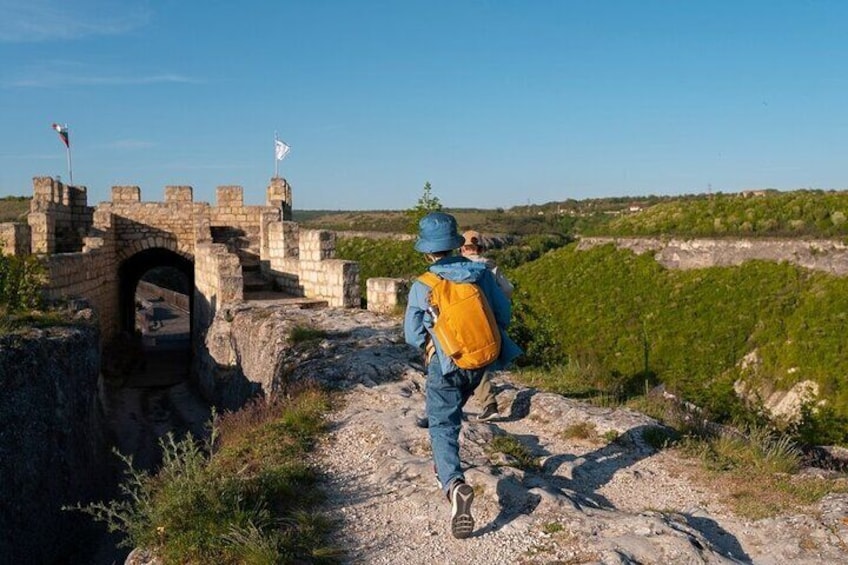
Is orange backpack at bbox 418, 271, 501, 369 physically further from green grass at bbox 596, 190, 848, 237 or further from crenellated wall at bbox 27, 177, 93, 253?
green grass at bbox 596, 190, 848, 237

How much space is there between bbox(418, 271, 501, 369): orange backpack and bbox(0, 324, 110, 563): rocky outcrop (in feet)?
16.5

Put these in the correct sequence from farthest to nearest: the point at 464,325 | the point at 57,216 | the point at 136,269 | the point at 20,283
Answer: the point at 136,269 < the point at 57,216 < the point at 20,283 < the point at 464,325

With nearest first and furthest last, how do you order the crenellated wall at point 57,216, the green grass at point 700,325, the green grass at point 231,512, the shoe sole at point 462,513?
the green grass at point 231,512, the shoe sole at point 462,513, the green grass at point 700,325, the crenellated wall at point 57,216

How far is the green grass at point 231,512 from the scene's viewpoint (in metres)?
3.78

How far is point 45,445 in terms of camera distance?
7625mm

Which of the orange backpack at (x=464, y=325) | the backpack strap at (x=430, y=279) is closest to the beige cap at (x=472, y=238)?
the backpack strap at (x=430, y=279)

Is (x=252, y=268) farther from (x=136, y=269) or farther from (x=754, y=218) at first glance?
(x=754, y=218)

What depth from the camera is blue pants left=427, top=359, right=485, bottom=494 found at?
4242mm

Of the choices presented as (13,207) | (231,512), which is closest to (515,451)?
(231,512)

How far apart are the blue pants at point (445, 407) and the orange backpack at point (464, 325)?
0.17 metres

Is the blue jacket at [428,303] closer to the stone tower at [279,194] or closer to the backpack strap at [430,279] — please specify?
the backpack strap at [430,279]

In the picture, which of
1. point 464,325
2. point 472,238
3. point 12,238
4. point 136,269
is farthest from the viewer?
point 136,269

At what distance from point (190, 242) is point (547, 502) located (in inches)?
603

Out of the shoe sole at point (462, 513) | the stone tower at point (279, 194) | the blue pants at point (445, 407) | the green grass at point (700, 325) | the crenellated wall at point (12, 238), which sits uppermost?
the stone tower at point (279, 194)
